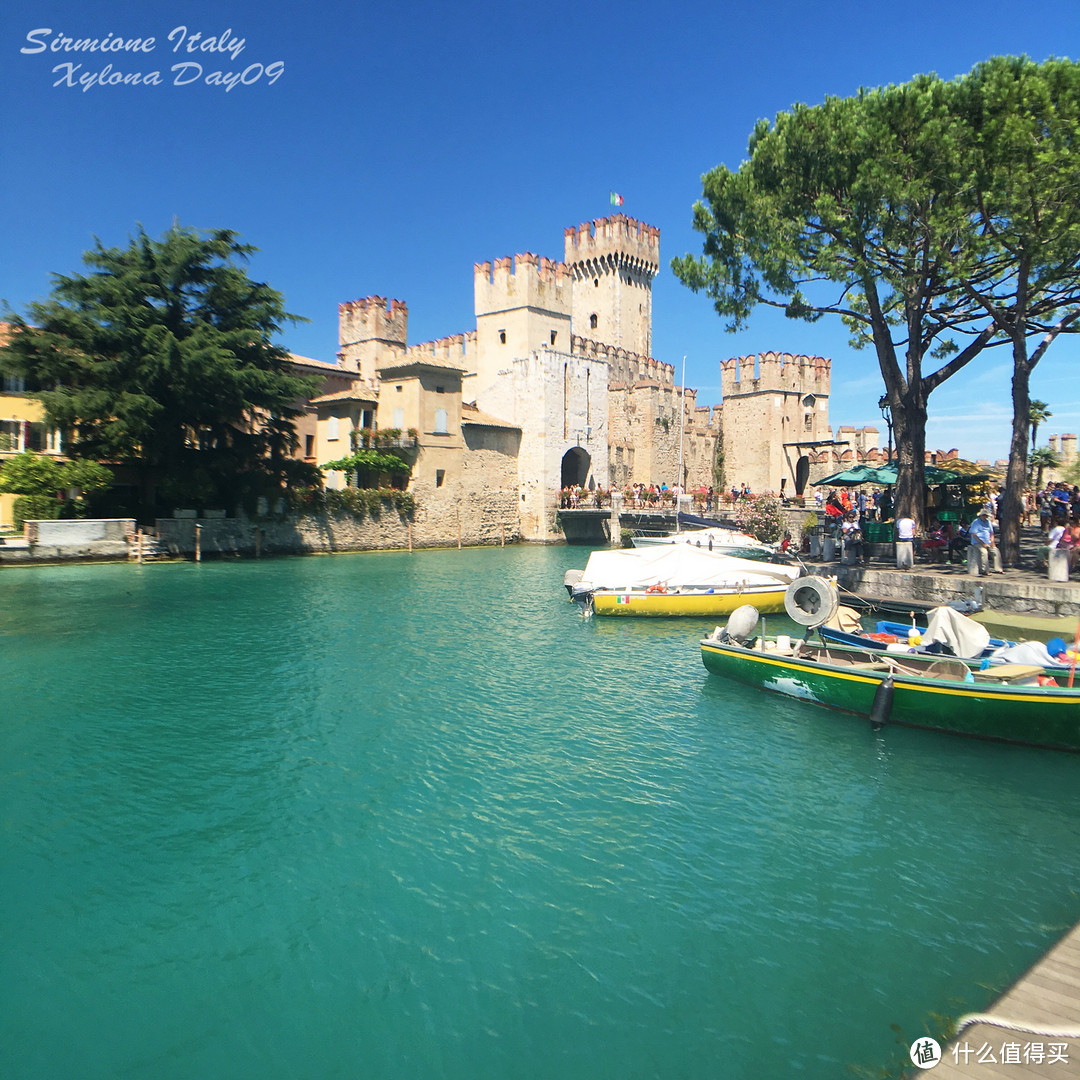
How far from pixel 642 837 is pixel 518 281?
43.5m

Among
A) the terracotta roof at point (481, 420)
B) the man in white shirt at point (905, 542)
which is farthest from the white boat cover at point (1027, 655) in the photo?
the terracotta roof at point (481, 420)

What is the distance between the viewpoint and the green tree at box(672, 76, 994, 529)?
52.0 feet

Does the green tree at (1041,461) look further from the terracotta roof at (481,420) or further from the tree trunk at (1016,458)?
the terracotta roof at (481,420)

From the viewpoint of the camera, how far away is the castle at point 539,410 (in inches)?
1583

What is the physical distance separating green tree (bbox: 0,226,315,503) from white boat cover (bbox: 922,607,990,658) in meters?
24.6

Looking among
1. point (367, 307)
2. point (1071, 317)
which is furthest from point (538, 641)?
point (367, 307)

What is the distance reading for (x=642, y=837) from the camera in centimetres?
711

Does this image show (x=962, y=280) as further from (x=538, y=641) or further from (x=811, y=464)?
(x=811, y=464)

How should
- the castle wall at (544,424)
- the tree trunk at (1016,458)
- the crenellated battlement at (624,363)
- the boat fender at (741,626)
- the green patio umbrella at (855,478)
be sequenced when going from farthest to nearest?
the crenellated battlement at (624,363) < the castle wall at (544,424) < the green patio umbrella at (855,478) < the tree trunk at (1016,458) < the boat fender at (741,626)

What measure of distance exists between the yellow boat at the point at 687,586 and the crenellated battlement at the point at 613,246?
42.0 metres

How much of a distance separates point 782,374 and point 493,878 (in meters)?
44.6

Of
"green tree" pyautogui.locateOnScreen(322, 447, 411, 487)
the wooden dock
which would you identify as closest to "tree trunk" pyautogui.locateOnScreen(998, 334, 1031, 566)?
the wooden dock

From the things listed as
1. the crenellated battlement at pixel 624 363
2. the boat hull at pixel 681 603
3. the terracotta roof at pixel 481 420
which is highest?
the crenellated battlement at pixel 624 363

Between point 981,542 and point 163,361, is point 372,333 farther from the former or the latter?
point 981,542
